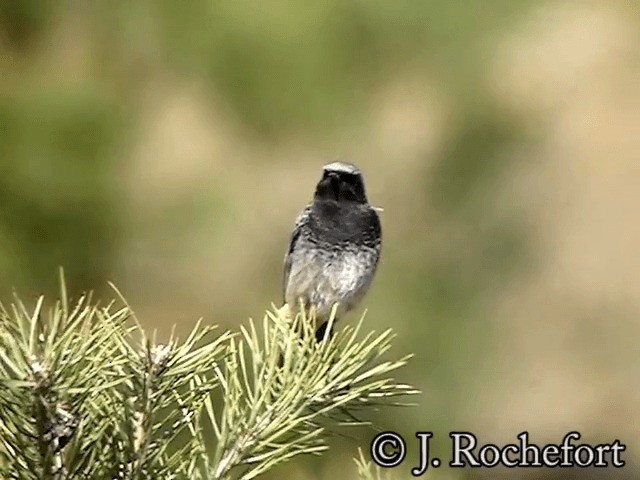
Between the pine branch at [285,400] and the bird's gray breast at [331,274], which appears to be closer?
the pine branch at [285,400]

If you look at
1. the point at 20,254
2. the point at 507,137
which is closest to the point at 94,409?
the point at 20,254

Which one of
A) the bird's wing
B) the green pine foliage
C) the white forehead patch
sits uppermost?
the white forehead patch

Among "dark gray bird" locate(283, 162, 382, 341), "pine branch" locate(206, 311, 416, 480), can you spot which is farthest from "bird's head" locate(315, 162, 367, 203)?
"pine branch" locate(206, 311, 416, 480)

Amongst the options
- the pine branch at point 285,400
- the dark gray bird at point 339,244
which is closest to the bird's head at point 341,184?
the dark gray bird at point 339,244

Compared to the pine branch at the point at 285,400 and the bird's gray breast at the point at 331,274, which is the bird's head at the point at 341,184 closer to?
the bird's gray breast at the point at 331,274

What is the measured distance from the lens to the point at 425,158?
1035 mm

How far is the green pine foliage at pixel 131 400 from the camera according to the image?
0.71 feet

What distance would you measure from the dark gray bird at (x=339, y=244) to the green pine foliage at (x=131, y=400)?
38 cm

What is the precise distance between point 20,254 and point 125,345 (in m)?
0.50

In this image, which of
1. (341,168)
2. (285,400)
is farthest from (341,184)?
(285,400)

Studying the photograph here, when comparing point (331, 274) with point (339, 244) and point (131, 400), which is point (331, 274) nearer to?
point (339, 244)

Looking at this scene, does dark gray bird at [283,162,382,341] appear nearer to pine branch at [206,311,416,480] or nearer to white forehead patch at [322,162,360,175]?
white forehead patch at [322,162,360,175]

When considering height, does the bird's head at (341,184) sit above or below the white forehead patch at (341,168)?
below

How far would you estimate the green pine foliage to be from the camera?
0.22 metres
